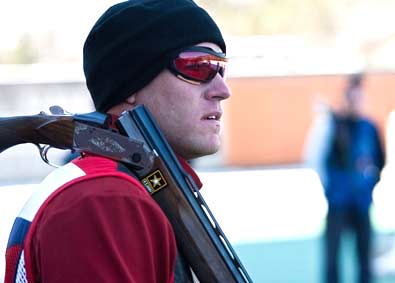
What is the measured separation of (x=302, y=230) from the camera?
9.66 metres

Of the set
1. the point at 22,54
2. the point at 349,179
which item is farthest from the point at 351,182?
the point at 22,54

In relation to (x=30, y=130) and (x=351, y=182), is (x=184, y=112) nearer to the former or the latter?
(x=30, y=130)

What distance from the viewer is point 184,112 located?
210 cm

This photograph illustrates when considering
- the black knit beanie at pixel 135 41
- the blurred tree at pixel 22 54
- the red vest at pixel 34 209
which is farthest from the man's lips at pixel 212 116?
the blurred tree at pixel 22 54

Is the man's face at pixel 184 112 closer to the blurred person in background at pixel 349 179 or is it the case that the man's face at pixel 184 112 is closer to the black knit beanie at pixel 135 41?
the black knit beanie at pixel 135 41

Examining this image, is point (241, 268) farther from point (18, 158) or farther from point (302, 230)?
point (18, 158)

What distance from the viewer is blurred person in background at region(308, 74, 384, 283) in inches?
279

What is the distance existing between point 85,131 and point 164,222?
31cm

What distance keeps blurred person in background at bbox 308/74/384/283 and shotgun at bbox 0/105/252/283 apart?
5176 millimetres

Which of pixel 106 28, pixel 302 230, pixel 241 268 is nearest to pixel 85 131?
pixel 106 28

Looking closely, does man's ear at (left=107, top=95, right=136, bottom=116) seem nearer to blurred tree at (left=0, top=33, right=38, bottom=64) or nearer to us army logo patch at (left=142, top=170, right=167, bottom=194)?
us army logo patch at (left=142, top=170, right=167, bottom=194)

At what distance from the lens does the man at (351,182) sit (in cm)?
709

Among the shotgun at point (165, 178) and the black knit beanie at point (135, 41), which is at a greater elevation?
the black knit beanie at point (135, 41)

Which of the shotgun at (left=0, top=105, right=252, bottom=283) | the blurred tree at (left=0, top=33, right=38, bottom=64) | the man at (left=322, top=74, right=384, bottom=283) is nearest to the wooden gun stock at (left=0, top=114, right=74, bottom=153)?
the shotgun at (left=0, top=105, right=252, bottom=283)
